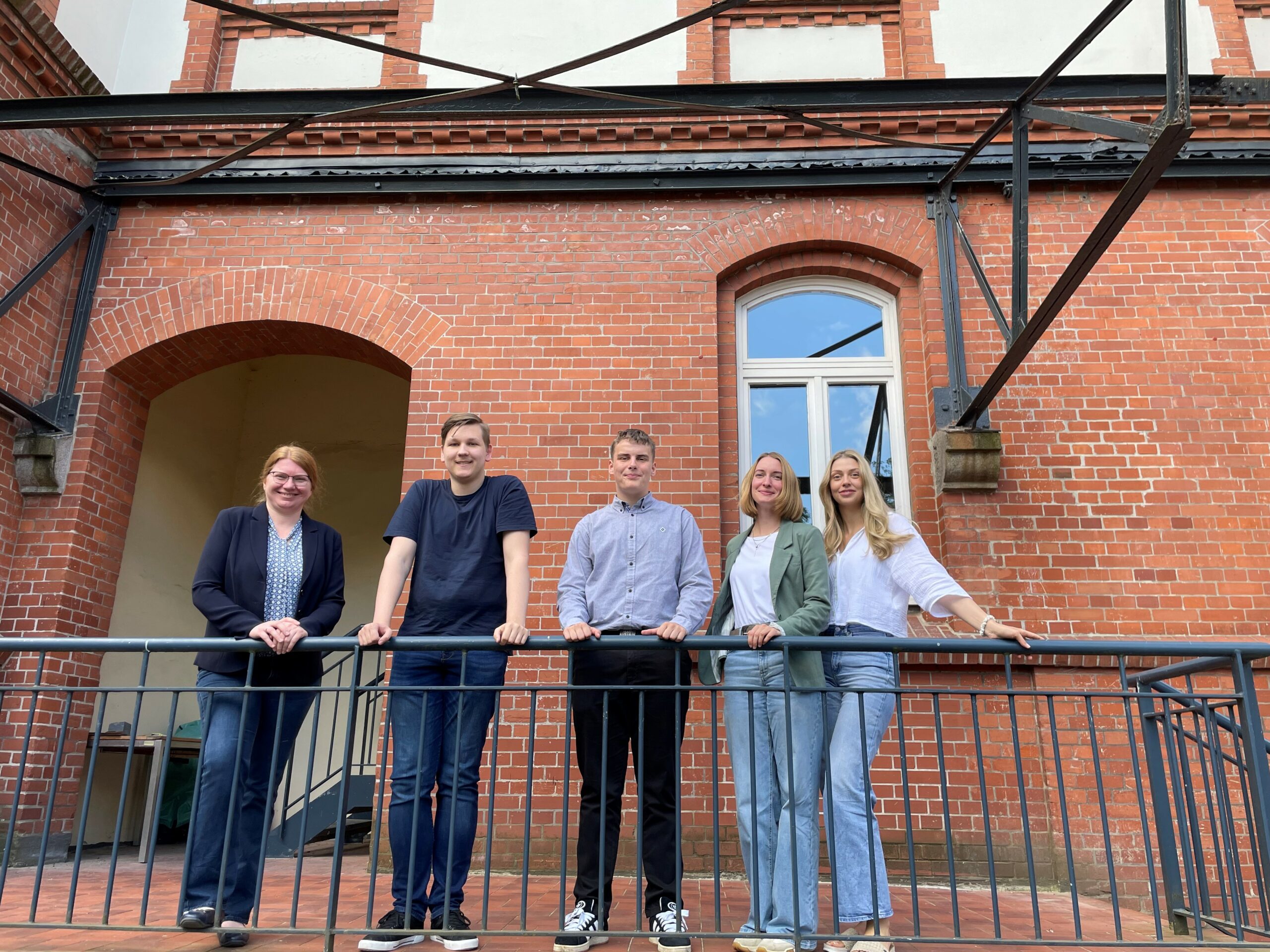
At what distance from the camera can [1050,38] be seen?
693 centimetres

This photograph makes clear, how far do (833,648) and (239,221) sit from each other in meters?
5.50

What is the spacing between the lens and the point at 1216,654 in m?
3.65

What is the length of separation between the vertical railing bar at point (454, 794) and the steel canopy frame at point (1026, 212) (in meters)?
3.49

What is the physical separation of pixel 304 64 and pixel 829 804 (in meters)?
6.75

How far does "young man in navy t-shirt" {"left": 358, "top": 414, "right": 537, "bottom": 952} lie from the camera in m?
3.50

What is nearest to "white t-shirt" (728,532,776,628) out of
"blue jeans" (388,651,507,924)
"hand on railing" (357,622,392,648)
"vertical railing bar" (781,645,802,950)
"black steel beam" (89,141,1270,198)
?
"vertical railing bar" (781,645,802,950)

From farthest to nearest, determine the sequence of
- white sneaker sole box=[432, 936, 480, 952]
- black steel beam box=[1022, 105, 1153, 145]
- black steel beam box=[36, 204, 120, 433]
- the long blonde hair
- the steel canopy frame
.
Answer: black steel beam box=[36, 204, 120, 433], black steel beam box=[1022, 105, 1153, 145], the steel canopy frame, the long blonde hair, white sneaker sole box=[432, 936, 480, 952]

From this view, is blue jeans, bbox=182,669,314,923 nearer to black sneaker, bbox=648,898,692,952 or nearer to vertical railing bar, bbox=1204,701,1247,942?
black sneaker, bbox=648,898,692,952

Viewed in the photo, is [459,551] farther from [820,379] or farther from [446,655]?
[820,379]

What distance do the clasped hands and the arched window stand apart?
3.52 m

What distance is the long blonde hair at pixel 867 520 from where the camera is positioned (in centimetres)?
381

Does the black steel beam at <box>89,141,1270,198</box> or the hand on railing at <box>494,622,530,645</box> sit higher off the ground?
the black steel beam at <box>89,141,1270,198</box>

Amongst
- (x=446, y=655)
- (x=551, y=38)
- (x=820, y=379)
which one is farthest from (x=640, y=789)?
(x=551, y=38)

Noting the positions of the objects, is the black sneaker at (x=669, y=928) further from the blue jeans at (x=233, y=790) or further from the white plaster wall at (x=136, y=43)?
the white plaster wall at (x=136, y=43)
